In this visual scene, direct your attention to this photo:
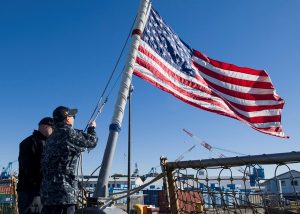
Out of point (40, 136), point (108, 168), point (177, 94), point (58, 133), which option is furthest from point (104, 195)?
point (177, 94)

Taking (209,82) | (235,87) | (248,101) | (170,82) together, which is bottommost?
(248,101)

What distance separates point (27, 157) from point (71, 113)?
102cm

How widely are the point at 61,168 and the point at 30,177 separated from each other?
3.29ft

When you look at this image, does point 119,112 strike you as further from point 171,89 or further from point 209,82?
point 209,82

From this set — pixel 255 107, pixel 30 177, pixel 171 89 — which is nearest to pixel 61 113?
pixel 30 177

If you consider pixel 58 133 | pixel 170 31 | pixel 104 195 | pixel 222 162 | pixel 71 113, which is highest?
pixel 170 31

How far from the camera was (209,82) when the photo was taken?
6.94 metres

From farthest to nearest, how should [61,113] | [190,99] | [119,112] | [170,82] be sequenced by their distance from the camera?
[190,99], [170,82], [119,112], [61,113]

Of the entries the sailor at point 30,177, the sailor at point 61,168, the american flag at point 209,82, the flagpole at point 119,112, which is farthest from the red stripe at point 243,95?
the sailor at point 61,168

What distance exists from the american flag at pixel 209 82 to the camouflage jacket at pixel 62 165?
2.60m

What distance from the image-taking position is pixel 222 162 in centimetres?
338

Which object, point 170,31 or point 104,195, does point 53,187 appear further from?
point 170,31

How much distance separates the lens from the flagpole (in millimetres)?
3674

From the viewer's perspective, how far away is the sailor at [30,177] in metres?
3.98
